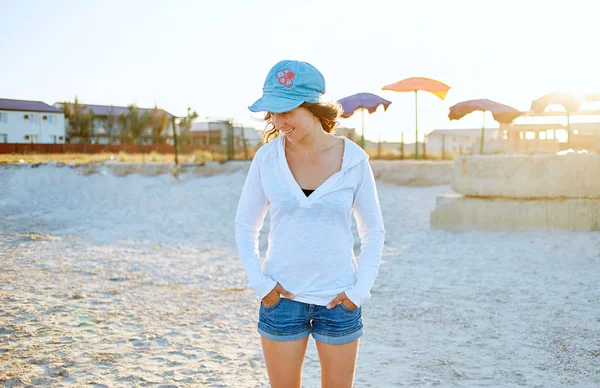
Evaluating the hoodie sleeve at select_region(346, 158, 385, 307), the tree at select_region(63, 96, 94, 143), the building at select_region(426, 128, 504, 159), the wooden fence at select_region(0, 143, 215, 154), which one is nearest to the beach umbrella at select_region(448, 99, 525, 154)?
the building at select_region(426, 128, 504, 159)

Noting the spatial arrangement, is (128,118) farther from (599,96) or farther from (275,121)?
(275,121)

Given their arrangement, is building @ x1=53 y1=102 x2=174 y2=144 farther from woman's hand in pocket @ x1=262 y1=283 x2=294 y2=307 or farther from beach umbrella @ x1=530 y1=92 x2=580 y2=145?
woman's hand in pocket @ x1=262 y1=283 x2=294 y2=307

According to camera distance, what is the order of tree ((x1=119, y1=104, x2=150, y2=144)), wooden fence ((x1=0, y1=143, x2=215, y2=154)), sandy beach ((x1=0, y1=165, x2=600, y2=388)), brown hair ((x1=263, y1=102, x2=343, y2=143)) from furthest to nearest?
tree ((x1=119, y1=104, x2=150, y2=144)) → wooden fence ((x1=0, y1=143, x2=215, y2=154)) → sandy beach ((x1=0, y1=165, x2=600, y2=388)) → brown hair ((x1=263, y1=102, x2=343, y2=143))

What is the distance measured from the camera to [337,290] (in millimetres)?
1919

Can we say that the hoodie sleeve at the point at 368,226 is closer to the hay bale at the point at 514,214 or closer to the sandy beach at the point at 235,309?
the sandy beach at the point at 235,309

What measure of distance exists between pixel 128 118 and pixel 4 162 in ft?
90.0

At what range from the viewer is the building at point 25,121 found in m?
11.8

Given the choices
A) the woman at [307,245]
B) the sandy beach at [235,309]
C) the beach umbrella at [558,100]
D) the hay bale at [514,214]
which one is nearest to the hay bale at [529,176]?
A: the hay bale at [514,214]

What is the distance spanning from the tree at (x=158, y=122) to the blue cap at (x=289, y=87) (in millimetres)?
37473

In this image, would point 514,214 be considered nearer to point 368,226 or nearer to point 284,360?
point 368,226

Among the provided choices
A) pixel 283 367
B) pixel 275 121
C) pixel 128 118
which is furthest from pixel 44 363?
pixel 128 118

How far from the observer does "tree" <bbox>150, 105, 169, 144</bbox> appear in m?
38.7

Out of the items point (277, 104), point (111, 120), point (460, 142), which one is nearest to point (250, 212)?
point (277, 104)

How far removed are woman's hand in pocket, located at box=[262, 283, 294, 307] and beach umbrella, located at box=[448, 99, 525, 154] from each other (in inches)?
621
